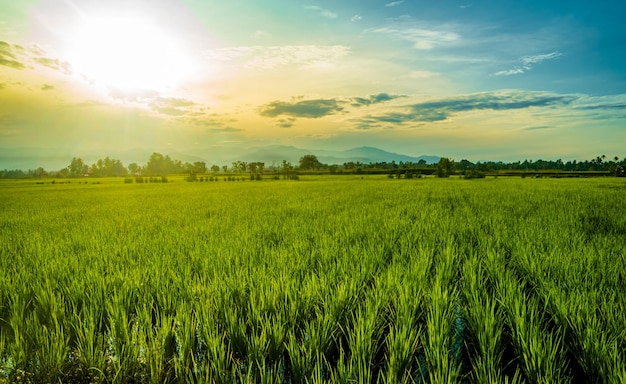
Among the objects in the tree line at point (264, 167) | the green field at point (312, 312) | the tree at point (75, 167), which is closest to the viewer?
the green field at point (312, 312)

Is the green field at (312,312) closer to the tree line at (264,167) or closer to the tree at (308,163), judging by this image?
the tree line at (264,167)

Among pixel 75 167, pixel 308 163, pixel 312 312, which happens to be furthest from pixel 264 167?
pixel 312 312

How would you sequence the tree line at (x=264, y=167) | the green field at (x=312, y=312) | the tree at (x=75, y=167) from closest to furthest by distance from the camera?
the green field at (x=312, y=312)
the tree line at (x=264, y=167)
the tree at (x=75, y=167)

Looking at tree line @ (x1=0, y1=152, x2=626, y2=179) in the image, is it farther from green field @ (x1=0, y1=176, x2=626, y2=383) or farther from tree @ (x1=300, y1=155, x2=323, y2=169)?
green field @ (x1=0, y1=176, x2=626, y2=383)

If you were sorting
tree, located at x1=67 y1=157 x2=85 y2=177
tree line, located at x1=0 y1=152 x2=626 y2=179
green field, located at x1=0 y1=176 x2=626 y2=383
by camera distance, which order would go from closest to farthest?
green field, located at x1=0 y1=176 x2=626 y2=383
tree line, located at x1=0 y1=152 x2=626 y2=179
tree, located at x1=67 y1=157 x2=85 y2=177

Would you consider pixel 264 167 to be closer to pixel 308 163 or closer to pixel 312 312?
pixel 308 163

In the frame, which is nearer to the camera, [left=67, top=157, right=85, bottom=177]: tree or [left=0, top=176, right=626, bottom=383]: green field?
[left=0, top=176, right=626, bottom=383]: green field

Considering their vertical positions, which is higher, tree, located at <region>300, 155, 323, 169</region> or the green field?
tree, located at <region>300, 155, 323, 169</region>

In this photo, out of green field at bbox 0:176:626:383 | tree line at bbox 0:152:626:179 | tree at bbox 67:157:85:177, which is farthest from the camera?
tree at bbox 67:157:85:177

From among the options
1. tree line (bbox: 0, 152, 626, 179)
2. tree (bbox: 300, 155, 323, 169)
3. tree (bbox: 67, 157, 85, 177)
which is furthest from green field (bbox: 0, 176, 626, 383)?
tree (bbox: 67, 157, 85, 177)

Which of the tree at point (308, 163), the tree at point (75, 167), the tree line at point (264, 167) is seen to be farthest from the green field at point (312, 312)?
the tree at point (75, 167)

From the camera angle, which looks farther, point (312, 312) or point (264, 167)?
point (264, 167)

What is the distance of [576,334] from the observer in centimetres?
233

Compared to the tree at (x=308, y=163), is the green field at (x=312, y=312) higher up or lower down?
lower down
